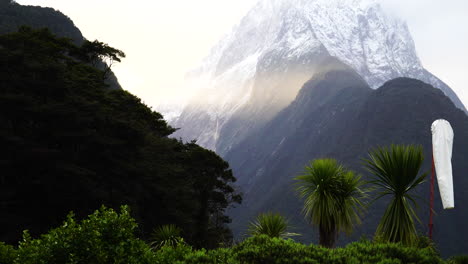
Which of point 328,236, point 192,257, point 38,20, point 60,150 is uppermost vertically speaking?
point 38,20


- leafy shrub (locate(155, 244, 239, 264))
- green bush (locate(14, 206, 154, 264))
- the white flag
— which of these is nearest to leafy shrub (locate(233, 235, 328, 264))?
leafy shrub (locate(155, 244, 239, 264))

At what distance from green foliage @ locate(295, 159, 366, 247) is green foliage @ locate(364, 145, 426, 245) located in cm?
104

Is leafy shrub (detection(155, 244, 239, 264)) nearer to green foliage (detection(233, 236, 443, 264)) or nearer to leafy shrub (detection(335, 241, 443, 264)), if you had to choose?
green foliage (detection(233, 236, 443, 264))

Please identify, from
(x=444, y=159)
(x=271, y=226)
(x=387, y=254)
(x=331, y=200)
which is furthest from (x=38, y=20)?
(x=387, y=254)

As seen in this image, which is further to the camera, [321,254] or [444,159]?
[444,159]

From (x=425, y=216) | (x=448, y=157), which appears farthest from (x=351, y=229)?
(x=425, y=216)

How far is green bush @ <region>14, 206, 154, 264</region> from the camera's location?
586 cm

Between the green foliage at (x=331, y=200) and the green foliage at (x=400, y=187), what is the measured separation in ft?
3.40

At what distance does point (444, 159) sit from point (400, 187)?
4.49 feet

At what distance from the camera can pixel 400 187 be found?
11016 millimetres

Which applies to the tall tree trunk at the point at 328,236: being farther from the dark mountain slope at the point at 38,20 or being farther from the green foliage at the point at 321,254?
the dark mountain slope at the point at 38,20

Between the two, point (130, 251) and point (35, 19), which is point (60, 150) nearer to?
point (130, 251)

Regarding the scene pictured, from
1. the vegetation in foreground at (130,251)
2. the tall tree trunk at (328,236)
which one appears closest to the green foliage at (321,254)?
the vegetation in foreground at (130,251)

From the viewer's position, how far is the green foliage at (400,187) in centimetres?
1081
